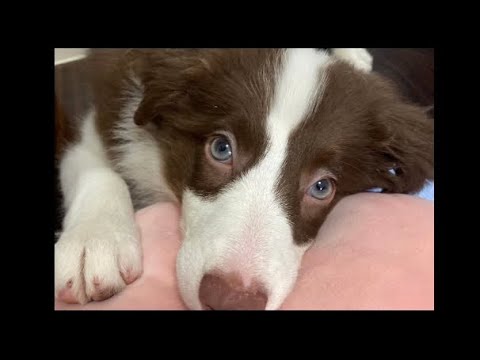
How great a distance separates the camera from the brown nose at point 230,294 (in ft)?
5.93

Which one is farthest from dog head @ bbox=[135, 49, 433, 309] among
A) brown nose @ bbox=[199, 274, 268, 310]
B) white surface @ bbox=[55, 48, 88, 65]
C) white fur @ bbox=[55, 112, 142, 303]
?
white surface @ bbox=[55, 48, 88, 65]

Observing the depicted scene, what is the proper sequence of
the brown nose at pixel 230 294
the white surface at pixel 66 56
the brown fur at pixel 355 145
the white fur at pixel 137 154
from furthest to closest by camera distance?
the white surface at pixel 66 56, the white fur at pixel 137 154, the brown fur at pixel 355 145, the brown nose at pixel 230 294

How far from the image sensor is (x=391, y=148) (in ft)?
8.64

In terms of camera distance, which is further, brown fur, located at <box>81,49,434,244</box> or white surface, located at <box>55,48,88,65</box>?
white surface, located at <box>55,48,88,65</box>

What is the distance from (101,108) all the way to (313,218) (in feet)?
4.50

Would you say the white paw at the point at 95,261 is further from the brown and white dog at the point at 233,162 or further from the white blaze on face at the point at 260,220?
the white blaze on face at the point at 260,220

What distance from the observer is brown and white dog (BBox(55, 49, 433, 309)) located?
200 cm

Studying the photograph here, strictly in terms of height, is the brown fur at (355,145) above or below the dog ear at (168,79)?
below

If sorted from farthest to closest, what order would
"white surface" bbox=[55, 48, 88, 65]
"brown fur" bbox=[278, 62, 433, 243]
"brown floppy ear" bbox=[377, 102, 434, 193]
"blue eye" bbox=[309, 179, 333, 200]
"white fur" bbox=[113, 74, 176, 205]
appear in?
"white surface" bbox=[55, 48, 88, 65]
"white fur" bbox=[113, 74, 176, 205]
"brown floppy ear" bbox=[377, 102, 434, 193]
"blue eye" bbox=[309, 179, 333, 200]
"brown fur" bbox=[278, 62, 433, 243]

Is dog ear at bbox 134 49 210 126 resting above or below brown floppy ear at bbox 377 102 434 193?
above

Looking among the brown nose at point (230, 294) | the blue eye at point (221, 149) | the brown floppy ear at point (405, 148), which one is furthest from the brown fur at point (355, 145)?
the brown nose at point (230, 294)

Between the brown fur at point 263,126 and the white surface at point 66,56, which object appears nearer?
the brown fur at point 263,126

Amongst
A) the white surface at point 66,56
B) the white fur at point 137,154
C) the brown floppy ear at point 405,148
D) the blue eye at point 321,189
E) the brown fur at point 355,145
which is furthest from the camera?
the white surface at point 66,56

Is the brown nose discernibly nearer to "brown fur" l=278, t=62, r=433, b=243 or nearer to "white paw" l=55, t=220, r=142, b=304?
"white paw" l=55, t=220, r=142, b=304
